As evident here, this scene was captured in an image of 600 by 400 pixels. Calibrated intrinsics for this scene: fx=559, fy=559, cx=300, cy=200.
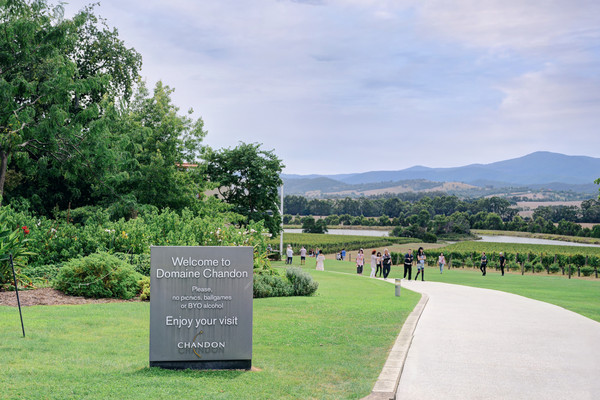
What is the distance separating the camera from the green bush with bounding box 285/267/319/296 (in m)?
17.8

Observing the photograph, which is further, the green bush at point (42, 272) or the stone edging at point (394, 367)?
the green bush at point (42, 272)

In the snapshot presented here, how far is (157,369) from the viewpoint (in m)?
7.47

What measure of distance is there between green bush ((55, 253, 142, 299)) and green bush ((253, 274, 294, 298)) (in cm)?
369

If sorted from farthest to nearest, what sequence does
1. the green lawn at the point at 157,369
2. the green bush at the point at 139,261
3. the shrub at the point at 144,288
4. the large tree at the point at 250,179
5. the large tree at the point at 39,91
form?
1. the large tree at the point at 250,179
2. the large tree at the point at 39,91
3. the green bush at the point at 139,261
4. the shrub at the point at 144,288
5. the green lawn at the point at 157,369

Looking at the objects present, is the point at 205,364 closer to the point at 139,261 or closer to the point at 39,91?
the point at 139,261

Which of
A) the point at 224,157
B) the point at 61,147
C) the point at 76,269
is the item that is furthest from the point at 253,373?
the point at 224,157

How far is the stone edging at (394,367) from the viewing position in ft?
22.7

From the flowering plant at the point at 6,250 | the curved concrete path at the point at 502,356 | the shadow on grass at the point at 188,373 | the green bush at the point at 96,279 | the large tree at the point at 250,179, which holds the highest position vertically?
the large tree at the point at 250,179

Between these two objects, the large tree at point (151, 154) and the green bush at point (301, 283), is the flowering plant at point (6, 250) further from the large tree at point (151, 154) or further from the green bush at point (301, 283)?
the large tree at point (151, 154)

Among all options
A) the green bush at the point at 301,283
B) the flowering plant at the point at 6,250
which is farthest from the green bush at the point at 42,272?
the green bush at the point at 301,283

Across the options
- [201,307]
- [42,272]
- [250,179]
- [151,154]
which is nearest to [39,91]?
[151,154]

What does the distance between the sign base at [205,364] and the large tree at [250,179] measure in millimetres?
44308

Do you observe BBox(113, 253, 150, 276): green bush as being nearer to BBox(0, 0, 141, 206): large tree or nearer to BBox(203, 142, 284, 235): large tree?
BBox(0, 0, 141, 206): large tree

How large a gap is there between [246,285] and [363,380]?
206 cm
